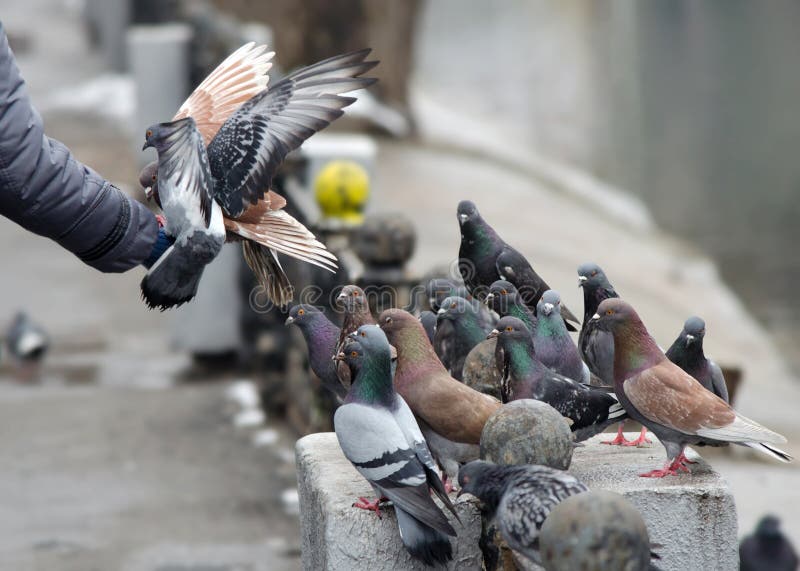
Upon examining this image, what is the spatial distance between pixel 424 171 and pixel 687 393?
1344cm

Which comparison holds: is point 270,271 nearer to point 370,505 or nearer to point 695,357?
point 370,505

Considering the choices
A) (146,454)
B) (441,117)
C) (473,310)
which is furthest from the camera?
(441,117)

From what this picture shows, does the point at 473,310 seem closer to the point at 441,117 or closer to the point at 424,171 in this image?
the point at 424,171

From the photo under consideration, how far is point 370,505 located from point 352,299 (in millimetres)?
872

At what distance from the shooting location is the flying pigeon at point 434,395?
3.60 metres

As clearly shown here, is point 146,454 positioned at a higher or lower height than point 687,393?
lower

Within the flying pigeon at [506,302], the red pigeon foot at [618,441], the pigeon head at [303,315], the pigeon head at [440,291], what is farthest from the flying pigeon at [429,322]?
the red pigeon foot at [618,441]

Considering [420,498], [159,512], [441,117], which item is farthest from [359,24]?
[420,498]

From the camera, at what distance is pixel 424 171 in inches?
663

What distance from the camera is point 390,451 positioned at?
11.0 feet

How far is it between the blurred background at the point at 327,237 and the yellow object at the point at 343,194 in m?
0.02

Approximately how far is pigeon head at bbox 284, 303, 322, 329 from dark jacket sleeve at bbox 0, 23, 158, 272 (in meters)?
1.08

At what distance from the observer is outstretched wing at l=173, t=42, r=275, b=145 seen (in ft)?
12.0

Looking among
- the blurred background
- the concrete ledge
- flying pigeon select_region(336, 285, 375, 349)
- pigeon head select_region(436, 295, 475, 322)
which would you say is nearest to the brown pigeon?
the concrete ledge
